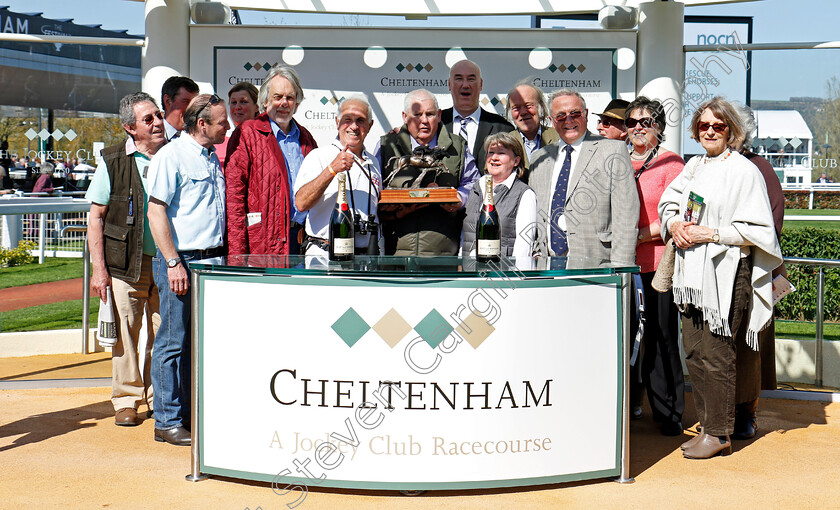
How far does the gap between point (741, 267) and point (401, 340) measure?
183cm

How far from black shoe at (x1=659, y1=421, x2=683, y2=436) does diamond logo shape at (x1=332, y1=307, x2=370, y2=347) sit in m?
2.18

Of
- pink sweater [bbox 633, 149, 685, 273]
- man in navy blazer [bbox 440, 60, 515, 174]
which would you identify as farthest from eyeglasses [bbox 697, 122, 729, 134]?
man in navy blazer [bbox 440, 60, 515, 174]

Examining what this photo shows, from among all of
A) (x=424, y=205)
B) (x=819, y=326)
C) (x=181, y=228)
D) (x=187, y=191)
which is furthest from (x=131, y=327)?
(x=819, y=326)

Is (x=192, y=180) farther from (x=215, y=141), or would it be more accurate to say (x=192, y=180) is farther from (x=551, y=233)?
(x=551, y=233)

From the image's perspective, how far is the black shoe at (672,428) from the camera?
15.9ft

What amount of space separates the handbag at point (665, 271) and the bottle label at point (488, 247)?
1.03m

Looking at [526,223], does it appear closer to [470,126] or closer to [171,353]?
[470,126]

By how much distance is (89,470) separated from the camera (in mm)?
4074

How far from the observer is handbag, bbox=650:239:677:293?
442cm

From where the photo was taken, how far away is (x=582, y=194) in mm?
4590

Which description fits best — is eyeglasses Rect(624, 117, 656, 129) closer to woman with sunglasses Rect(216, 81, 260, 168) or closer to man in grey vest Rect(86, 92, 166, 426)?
woman with sunglasses Rect(216, 81, 260, 168)

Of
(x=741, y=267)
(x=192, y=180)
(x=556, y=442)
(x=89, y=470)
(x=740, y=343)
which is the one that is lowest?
(x=89, y=470)

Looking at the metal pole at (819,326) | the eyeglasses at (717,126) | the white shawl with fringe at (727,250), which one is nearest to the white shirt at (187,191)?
the white shawl with fringe at (727,250)

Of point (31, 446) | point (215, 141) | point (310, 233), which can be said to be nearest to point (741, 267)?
point (310, 233)
